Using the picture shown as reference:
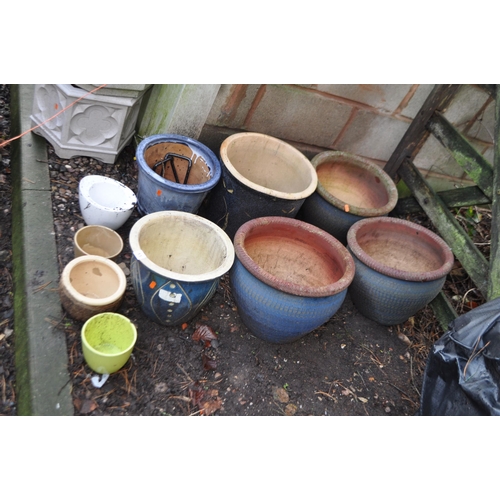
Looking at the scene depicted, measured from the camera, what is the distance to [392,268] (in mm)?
2955

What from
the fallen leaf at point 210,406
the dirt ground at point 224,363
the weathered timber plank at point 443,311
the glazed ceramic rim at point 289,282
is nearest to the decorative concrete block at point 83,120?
the dirt ground at point 224,363

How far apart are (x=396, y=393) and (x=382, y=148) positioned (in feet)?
7.41

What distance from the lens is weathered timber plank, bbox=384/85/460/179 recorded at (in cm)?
380

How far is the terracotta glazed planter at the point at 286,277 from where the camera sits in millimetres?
2562

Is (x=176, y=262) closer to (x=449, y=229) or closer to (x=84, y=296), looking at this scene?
(x=84, y=296)

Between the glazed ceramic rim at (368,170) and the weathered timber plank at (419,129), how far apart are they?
0.51 metres

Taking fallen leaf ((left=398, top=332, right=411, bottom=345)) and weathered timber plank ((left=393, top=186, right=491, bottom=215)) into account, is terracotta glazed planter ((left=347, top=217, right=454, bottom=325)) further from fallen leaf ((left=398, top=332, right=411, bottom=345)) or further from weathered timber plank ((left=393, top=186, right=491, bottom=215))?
weathered timber plank ((left=393, top=186, right=491, bottom=215))

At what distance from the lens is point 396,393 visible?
2.92 metres

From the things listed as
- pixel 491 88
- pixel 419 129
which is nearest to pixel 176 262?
pixel 419 129

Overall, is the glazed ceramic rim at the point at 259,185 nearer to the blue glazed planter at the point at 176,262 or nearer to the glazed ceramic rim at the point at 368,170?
the glazed ceramic rim at the point at 368,170

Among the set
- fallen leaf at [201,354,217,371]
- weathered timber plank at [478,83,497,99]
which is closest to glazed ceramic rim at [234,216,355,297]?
fallen leaf at [201,354,217,371]

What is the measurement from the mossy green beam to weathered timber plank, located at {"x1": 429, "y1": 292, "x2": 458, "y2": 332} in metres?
2.62

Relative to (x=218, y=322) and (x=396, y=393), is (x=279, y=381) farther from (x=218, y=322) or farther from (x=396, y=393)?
(x=396, y=393)

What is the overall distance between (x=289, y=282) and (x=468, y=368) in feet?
3.29
